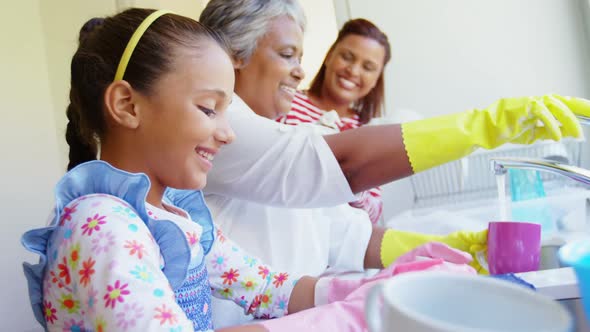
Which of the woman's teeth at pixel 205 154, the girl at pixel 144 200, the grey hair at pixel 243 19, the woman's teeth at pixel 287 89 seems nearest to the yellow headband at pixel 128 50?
the girl at pixel 144 200

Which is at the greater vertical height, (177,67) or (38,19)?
(38,19)

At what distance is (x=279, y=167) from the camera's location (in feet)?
3.33

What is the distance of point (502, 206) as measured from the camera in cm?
97

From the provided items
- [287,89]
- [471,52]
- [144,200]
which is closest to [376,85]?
[471,52]

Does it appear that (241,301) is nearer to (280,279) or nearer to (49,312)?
(280,279)

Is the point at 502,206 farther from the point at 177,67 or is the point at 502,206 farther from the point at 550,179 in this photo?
the point at 550,179

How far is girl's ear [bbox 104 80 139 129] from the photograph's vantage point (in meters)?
0.76

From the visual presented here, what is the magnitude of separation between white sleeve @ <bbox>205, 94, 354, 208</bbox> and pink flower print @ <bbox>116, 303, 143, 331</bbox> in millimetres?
501

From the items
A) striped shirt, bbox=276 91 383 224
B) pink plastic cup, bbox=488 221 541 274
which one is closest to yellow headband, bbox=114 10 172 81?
pink plastic cup, bbox=488 221 541 274

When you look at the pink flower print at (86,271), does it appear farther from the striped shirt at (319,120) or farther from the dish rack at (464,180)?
the dish rack at (464,180)

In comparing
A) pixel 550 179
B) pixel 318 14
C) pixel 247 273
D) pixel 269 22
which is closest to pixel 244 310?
pixel 247 273

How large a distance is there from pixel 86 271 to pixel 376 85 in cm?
169

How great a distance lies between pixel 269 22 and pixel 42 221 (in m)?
1.47

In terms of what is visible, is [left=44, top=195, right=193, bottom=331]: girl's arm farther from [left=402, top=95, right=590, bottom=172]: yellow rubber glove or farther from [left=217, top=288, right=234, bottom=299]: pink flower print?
[left=402, top=95, right=590, bottom=172]: yellow rubber glove
